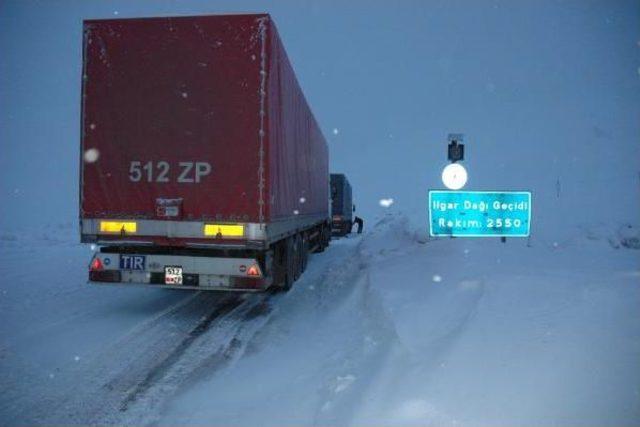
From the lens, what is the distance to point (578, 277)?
231 inches

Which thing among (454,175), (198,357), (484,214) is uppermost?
(454,175)

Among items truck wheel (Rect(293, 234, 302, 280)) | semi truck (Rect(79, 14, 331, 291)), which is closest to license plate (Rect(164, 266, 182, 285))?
semi truck (Rect(79, 14, 331, 291))

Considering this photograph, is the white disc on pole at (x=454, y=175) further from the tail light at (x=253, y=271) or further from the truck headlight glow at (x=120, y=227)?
the truck headlight glow at (x=120, y=227)

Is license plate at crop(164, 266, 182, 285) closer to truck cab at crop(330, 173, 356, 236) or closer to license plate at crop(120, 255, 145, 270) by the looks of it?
license plate at crop(120, 255, 145, 270)

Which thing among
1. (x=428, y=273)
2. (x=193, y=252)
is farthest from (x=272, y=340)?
(x=428, y=273)

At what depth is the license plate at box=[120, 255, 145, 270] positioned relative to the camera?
716cm

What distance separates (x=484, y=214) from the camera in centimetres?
760

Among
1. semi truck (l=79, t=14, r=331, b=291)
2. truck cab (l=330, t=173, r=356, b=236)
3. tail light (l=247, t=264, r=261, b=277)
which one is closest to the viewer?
semi truck (l=79, t=14, r=331, b=291)

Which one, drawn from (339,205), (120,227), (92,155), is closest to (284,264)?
(120,227)

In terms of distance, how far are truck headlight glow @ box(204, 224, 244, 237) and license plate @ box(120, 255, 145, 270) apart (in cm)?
117

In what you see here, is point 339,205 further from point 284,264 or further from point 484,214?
point 484,214

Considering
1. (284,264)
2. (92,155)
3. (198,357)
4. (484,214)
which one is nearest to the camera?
(198,357)

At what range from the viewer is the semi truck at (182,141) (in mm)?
6801

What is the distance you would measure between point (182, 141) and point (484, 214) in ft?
16.0
